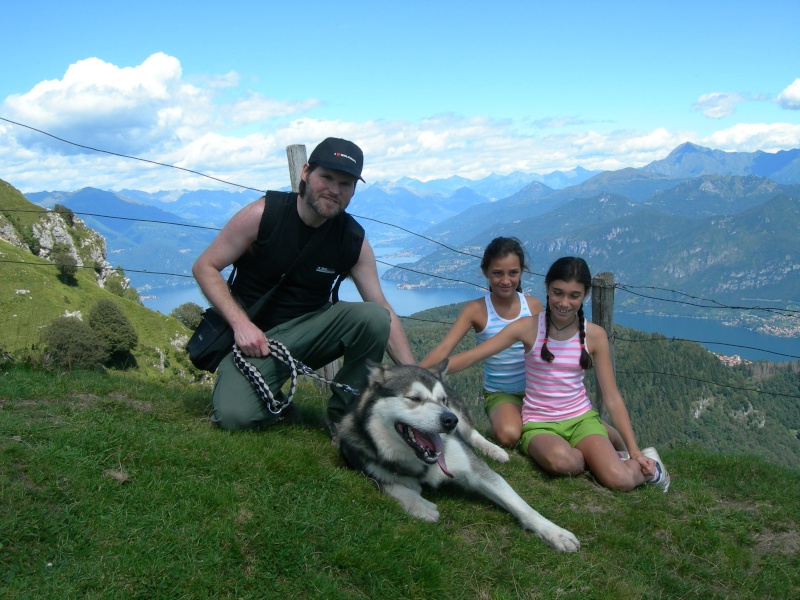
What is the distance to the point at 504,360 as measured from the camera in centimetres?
645

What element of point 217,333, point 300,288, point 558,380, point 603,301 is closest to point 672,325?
point 603,301

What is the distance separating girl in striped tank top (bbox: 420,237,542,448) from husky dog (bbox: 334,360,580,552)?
1.45m

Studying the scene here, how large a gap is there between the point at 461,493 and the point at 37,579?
304 cm

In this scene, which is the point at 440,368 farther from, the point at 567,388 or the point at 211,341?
the point at 211,341

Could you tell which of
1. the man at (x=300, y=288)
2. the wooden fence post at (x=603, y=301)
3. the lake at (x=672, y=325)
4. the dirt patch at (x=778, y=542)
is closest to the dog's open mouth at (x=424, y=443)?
the man at (x=300, y=288)

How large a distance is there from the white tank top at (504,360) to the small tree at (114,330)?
111 feet

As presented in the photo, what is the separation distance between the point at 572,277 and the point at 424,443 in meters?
2.34

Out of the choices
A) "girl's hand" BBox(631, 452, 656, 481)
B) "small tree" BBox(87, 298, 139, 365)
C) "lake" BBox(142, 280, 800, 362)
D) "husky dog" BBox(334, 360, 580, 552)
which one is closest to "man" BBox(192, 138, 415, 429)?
"husky dog" BBox(334, 360, 580, 552)

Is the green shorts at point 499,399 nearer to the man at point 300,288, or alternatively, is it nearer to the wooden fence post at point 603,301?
A: the man at point 300,288

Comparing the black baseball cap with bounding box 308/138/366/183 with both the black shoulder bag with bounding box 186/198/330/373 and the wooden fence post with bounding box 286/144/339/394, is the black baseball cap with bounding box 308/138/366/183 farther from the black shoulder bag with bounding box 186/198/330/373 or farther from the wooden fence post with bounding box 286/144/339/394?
the wooden fence post with bounding box 286/144/339/394

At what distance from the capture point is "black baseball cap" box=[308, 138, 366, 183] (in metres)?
4.97

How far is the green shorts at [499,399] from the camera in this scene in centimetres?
641

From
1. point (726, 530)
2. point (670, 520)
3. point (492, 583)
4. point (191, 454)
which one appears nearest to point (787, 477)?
point (726, 530)

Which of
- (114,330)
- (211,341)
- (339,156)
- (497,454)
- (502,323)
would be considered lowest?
(114,330)
